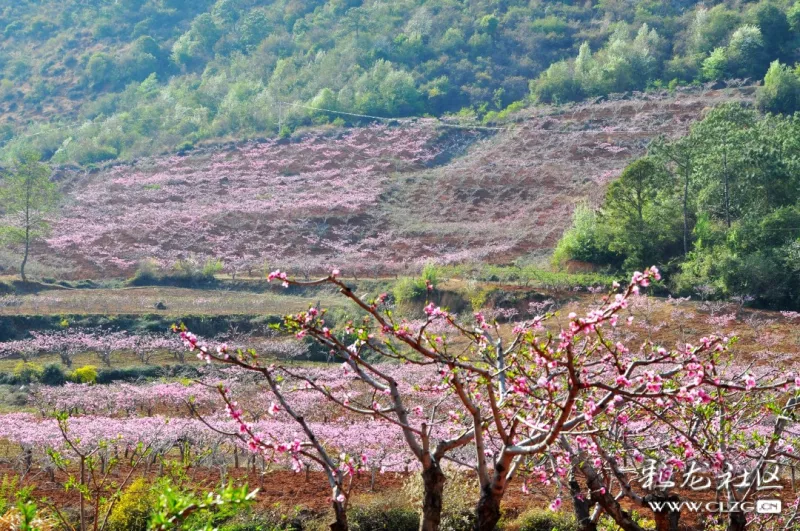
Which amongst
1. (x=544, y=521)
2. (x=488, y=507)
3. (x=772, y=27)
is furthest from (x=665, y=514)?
(x=772, y=27)

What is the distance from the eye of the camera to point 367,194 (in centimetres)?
4850

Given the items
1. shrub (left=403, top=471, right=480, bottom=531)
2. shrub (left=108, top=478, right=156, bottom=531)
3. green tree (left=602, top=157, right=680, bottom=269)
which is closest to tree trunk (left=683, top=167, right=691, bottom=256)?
green tree (left=602, top=157, right=680, bottom=269)

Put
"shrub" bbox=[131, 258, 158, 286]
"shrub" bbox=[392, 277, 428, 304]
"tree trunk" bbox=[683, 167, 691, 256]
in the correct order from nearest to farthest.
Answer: "shrub" bbox=[392, 277, 428, 304] < "tree trunk" bbox=[683, 167, 691, 256] < "shrub" bbox=[131, 258, 158, 286]

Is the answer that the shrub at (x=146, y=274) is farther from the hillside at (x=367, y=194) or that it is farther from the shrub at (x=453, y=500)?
the shrub at (x=453, y=500)

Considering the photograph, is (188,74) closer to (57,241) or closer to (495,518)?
(57,241)

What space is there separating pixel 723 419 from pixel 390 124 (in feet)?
188

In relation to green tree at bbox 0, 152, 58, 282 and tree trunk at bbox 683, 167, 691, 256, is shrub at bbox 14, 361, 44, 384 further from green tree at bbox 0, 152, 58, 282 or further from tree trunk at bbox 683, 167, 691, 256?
tree trunk at bbox 683, 167, 691, 256

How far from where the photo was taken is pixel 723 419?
6410 mm

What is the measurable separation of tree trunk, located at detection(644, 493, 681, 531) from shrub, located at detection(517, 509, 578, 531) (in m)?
3.41

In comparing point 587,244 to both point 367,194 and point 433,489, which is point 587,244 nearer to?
point 367,194

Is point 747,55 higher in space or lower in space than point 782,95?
higher

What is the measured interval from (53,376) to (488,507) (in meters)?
19.7

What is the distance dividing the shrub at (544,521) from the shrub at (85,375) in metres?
15.0

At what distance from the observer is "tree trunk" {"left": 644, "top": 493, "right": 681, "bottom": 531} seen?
20.0 ft
